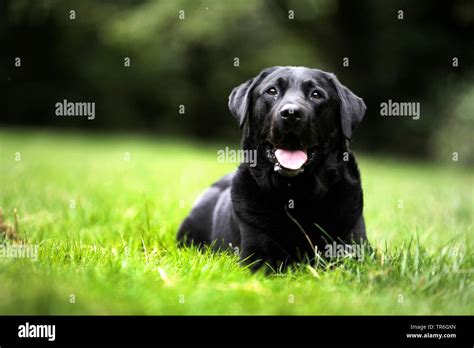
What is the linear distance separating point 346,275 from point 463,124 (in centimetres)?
1770

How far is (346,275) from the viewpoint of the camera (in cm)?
298

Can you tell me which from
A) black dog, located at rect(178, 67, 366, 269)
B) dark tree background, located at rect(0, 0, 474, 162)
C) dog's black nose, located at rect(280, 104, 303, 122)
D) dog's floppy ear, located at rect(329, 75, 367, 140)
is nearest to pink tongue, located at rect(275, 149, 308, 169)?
black dog, located at rect(178, 67, 366, 269)

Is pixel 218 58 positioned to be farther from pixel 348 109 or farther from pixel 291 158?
pixel 291 158

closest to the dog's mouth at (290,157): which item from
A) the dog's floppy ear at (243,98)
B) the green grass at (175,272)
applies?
the dog's floppy ear at (243,98)

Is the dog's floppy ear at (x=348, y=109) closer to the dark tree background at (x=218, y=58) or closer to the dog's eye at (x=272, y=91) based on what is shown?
the dog's eye at (x=272, y=91)

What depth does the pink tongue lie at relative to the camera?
10.7 ft

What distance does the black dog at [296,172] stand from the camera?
3291 mm

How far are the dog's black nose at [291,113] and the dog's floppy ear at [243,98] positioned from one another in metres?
0.45

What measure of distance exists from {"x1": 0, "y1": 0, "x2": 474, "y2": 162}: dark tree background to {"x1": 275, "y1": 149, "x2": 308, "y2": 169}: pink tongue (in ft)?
35.7

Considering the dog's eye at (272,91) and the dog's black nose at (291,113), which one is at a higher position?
the dog's eye at (272,91)

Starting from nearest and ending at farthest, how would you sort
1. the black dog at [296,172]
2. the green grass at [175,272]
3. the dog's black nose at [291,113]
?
the green grass at [175,272] → the dog's black nose at [291,113] → the black dog at [296,172]

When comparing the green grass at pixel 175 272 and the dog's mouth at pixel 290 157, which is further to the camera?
the dog's mouth at pixel 290 157

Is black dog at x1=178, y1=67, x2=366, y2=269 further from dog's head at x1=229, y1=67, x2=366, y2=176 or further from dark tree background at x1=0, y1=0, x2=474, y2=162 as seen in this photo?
dark tree background at x1=0, y1=0, x2=474, y2=162
